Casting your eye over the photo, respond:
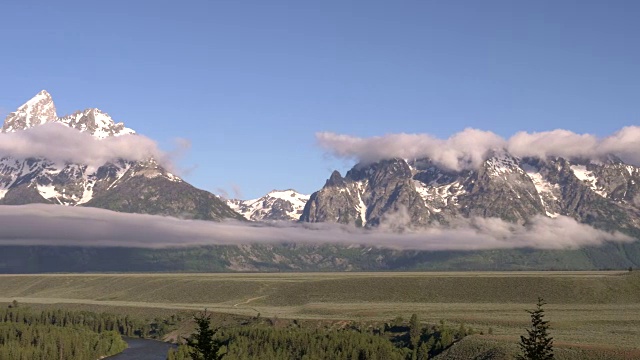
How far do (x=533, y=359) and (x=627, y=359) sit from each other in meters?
89.8

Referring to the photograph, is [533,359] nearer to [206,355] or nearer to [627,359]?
[206,355]

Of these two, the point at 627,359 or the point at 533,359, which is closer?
the point at 533,359

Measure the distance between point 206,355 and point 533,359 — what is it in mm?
49060

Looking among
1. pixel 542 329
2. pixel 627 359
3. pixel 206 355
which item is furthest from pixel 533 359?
pixel 627 359

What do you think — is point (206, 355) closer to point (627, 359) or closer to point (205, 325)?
point (205, 325)

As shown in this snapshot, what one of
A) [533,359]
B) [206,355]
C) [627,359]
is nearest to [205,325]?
[206,355]

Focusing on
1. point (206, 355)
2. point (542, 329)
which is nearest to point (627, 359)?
point (542, 329)

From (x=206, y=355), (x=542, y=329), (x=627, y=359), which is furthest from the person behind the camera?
(x=627, y=359)

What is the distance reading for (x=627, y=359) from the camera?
200m

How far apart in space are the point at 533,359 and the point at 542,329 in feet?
22.5

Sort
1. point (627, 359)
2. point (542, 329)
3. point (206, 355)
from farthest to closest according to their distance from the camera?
point (627, 359)
point (542, 329)
point (206, 355)

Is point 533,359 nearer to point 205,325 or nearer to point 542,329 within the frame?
point 542,329

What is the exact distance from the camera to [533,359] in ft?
403

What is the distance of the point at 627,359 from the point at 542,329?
279 feet
